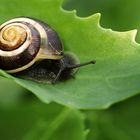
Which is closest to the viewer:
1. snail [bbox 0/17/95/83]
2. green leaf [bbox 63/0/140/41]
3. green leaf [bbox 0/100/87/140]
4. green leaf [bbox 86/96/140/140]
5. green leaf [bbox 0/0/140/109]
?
green leaf [bbox 0/0/140/109]

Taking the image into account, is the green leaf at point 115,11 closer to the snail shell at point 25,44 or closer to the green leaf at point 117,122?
the green leaf at point 117,122

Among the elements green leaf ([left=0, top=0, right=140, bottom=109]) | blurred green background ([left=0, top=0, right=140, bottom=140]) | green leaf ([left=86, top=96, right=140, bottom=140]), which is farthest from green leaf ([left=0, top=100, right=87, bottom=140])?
green leaf ([left=0, top=0, right=140, bottom=109])

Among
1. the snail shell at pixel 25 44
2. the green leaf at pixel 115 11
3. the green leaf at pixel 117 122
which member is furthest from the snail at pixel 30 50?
the green leaf at pixel 115 11

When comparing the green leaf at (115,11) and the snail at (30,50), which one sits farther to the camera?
the green leaf at (115,11)

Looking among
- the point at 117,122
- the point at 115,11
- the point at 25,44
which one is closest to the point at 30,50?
the point at 25,44

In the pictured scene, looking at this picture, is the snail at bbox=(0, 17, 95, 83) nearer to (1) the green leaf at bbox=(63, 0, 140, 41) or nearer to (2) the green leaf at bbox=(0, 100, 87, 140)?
(2) the green leaf at bbox=(0, 100, 87, 140)

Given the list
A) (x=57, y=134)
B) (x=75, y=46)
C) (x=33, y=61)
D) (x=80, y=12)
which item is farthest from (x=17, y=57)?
(x=80, y=12)

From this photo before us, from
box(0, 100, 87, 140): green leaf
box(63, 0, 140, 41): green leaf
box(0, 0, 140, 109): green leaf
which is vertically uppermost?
box(0, 0, 140, 109): green leaf

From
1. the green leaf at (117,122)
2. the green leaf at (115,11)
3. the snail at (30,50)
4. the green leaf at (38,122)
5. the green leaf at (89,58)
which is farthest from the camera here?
the green leaf at (115,11)

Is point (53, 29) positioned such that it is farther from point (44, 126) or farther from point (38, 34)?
point (44, 126)
